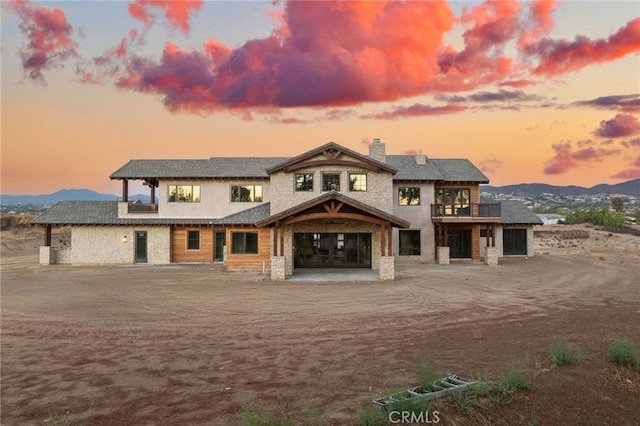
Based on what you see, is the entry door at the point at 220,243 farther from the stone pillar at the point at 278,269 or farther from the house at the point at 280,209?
the stone pillar at the point at 278,269

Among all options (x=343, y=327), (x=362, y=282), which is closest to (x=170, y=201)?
(x=362, y=282)

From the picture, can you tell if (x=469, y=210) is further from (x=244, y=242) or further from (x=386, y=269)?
(x=244, y=242)

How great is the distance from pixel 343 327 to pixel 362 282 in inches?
348

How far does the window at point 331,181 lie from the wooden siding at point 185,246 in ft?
36.0

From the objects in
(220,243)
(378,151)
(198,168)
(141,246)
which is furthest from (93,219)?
(378,151)

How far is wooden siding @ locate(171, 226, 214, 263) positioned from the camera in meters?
31.4

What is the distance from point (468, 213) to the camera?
3197 centimetres

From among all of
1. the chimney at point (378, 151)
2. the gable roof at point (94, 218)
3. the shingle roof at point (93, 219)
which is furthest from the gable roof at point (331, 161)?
the shingle roof at point (93, 219)

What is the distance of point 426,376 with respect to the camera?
7930 millimetres

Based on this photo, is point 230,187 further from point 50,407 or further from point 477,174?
point 50,407

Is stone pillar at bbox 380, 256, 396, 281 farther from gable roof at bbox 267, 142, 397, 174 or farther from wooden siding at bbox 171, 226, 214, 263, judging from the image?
wooden siding at bbox 171, 226, 214, 263

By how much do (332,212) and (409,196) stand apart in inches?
492

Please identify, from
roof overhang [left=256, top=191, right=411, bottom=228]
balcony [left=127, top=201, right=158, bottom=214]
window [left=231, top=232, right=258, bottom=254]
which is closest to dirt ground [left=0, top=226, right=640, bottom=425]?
roof overhang [left=256, top=191, right=411, bottom=228]

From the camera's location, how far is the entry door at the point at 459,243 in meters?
33.4
